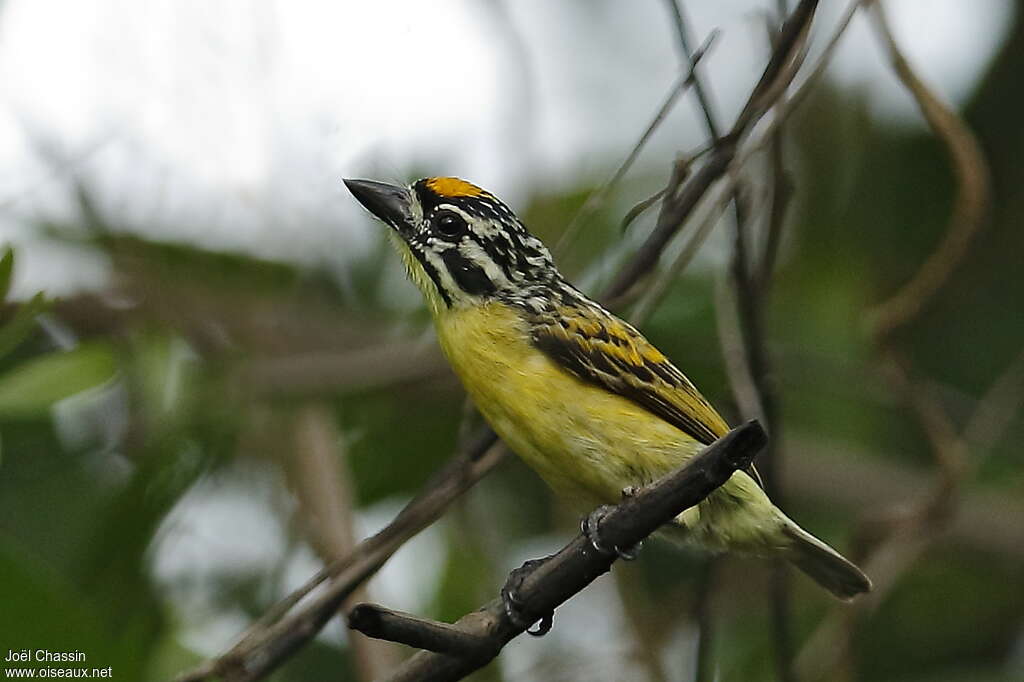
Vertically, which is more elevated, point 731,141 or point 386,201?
point 731,141

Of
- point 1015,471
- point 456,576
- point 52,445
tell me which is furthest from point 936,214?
point 52,445

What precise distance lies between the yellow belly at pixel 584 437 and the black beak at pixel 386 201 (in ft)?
1.24

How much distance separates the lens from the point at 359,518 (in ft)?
16.6

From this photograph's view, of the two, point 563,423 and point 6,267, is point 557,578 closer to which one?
point 563,423

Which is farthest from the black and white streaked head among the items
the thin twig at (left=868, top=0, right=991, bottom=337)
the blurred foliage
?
the thin twig at (left=868, top=0, right=991, bottom=337)

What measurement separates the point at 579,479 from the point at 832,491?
2321 mm

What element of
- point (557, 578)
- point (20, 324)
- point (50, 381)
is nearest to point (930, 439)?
point (557, 578)

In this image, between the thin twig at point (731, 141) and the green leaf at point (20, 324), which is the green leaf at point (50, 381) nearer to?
the green leaf at point (20, 324)

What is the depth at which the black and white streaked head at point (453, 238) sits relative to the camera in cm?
362

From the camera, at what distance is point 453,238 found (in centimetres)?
364

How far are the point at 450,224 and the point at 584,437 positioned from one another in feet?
2.31

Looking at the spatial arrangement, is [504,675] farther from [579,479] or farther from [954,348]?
[954,348]

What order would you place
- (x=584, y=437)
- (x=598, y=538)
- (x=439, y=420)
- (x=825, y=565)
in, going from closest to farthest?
1. (x=598, y=538)
2. (x=584, y=437)
3. (x=825, y=565)
4. (x=439, y=420)

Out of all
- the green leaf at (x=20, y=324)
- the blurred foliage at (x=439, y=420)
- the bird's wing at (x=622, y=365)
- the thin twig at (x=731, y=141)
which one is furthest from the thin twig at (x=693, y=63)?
the green leaf at (x=20, y=324)
